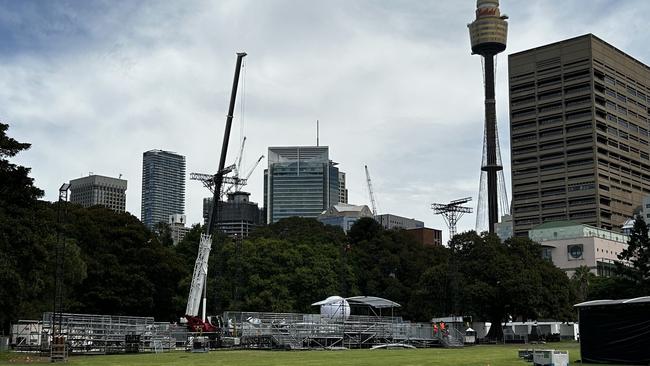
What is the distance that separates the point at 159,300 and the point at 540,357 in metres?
60.9

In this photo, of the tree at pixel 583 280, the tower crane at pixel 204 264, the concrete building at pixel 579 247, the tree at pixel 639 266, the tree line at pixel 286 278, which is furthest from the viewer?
the concrete building at pixel 579 247

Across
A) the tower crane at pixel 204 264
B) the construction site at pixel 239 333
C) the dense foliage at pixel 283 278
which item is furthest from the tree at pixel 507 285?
the tower crane at pixel 204 264

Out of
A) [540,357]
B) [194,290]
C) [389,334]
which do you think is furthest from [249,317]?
[540,357]

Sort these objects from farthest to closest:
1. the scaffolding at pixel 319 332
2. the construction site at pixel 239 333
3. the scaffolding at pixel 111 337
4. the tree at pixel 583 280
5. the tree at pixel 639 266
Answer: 1. the tree at pixel 583 280
2. the tree at pixel 639 266
3. the scaffolding at pixel 319 332
4. the construction site at pixel 239 333
5. the scaffolding at pixel 111 337

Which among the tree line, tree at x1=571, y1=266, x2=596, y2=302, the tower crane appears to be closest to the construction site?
the tower crane

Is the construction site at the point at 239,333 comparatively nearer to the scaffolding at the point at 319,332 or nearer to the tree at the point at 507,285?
the scaffolding at the point at 319,332

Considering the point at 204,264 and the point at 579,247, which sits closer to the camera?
the point at 204,264

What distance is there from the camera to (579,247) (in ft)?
528

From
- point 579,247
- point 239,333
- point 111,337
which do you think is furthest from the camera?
point 579,247

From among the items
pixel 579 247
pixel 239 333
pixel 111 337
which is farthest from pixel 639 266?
pixel 579 247

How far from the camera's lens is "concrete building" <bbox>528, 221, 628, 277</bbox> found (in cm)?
15988

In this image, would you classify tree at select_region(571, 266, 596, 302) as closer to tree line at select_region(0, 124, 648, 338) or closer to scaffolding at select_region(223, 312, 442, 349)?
tree line at select_region(0, 124, 648, 338)

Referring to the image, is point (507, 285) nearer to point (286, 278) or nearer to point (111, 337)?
point (286, 278)

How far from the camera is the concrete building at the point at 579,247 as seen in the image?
525 ft
